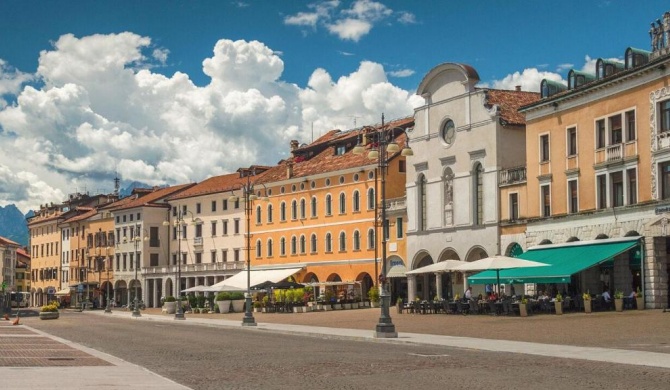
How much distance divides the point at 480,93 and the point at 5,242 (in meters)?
139

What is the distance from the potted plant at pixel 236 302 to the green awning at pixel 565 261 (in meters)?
25.5

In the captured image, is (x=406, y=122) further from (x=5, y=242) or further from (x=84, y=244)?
(x=5, y=242)

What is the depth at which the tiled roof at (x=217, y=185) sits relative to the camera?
99312 millimetres

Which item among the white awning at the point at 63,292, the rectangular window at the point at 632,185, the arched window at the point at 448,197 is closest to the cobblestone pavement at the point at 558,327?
the rectangular window at the point at 632,185

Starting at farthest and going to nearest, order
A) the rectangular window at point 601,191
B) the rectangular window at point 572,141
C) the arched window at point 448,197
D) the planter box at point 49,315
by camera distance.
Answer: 1. the planter box at point 49,315
2. the arched window at point 448,197
3. the rectangular window at point 572,141
4. the rectangular window at point 601,191

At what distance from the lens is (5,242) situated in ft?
600

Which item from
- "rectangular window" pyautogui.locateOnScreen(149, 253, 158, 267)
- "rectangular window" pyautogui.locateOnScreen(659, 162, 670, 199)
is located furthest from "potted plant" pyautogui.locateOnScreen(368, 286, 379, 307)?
"rectangular window" pyautogui.locateOnScreen(149, 253, 158, 267)

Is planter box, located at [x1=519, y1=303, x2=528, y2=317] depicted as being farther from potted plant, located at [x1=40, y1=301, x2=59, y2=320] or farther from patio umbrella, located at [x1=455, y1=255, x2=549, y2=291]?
potted plant, located at [x1=40, y1=301, x2=59, y2=320]

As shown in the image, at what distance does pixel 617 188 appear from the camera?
5016cm

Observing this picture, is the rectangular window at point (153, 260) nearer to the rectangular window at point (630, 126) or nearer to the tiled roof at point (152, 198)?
the tiled roof at point (152, 198)

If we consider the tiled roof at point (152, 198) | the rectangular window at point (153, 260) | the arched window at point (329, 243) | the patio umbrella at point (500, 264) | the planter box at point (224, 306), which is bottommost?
the planter box at point (224, 306)

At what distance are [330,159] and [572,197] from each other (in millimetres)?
33899

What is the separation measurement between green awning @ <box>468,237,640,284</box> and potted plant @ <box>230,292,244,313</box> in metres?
25.5

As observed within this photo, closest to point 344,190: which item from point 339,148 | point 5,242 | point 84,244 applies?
point 339,148
